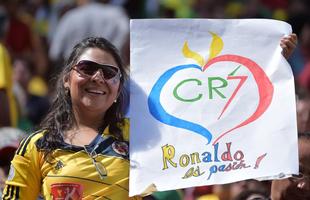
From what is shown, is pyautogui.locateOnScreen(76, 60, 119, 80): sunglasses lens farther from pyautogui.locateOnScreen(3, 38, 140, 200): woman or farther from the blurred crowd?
the blurred crowd

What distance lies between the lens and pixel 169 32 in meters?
5.21

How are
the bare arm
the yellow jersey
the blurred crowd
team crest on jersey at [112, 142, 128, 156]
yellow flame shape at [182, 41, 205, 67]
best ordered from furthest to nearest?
the blurred crowd, the bare arm, yellow flame shape at [182, 41, 205, 67], team crest on jersey at [112, 142, 128, 156], the yellow jersey

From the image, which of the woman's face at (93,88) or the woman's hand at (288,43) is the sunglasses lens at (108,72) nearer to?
the woman's face at (93,88)

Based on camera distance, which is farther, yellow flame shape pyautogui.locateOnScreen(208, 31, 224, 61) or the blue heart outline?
yellow flame shape pyautogui.locateOnScreen(208, 31, 224, 61)

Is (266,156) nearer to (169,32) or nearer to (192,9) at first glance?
(169,32)

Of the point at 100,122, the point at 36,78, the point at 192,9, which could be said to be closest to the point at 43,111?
the point at 36,78

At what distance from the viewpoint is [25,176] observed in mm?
5023

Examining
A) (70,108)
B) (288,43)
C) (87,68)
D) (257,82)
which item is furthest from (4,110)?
(288,43)

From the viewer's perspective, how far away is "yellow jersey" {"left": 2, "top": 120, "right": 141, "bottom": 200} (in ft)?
16.3

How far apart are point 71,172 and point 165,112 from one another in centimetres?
52

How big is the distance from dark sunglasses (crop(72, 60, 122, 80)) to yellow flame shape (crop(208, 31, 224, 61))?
456 mm

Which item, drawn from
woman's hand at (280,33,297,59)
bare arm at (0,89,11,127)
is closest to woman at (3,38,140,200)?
woman's hand at (280,33,297,59)

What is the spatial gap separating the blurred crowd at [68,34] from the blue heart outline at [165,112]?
1.80 m

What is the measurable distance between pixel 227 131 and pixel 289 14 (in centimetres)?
817
